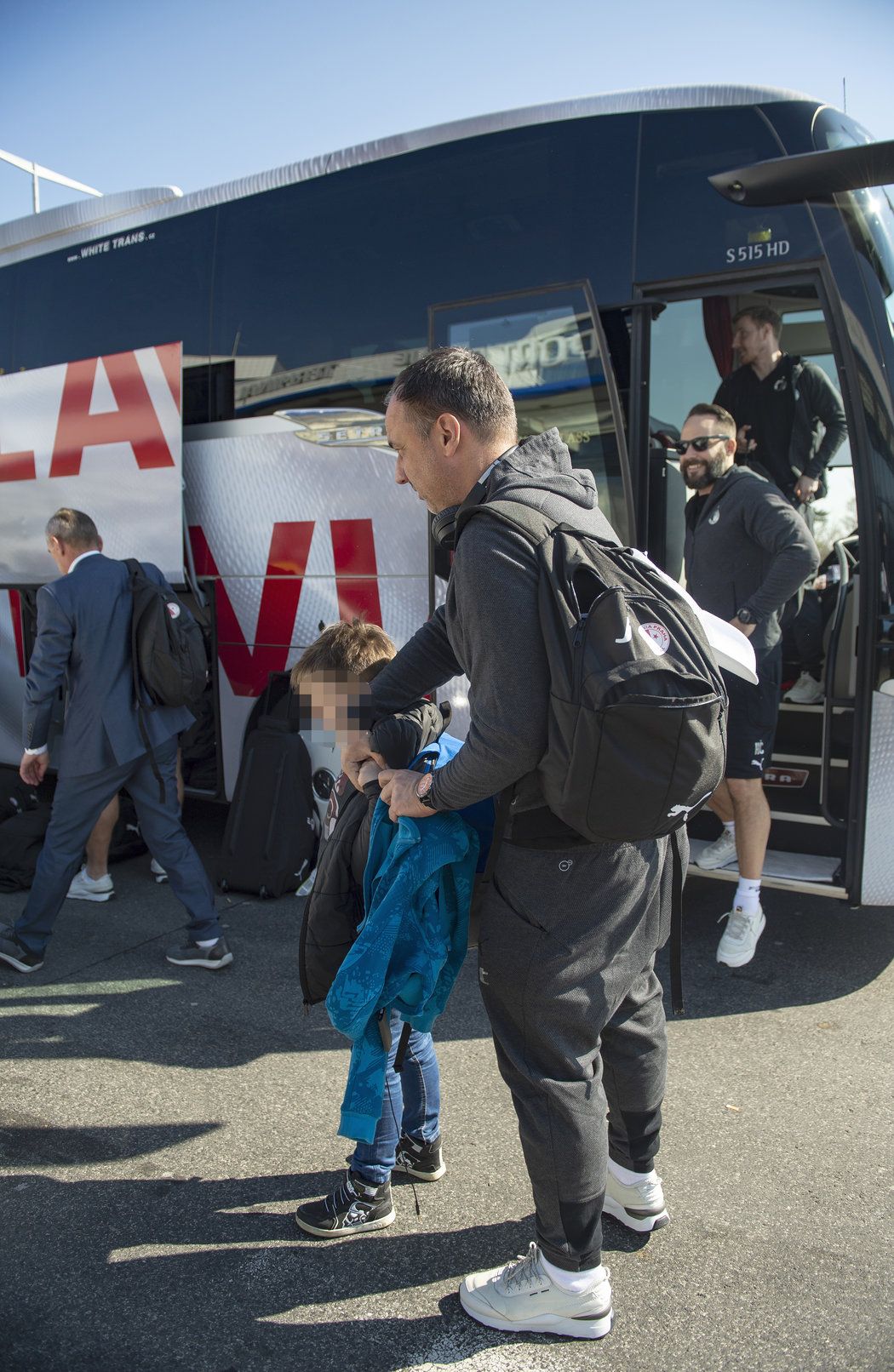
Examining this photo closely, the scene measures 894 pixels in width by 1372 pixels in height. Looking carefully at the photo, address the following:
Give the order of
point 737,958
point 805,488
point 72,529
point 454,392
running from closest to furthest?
point 454,392 < point 737,958 < point 72,529 < point 805,488

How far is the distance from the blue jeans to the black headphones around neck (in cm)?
114

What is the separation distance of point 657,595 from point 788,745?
11.2ft

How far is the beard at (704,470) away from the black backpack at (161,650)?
213cm

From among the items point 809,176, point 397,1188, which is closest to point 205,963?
point 397,1188

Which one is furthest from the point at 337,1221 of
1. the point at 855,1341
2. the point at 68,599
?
the point at 68,599

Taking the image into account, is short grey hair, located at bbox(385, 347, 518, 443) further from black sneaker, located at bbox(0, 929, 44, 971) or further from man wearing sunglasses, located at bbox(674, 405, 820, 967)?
black sneaker, located at bbox(0, 929, 44, 971)

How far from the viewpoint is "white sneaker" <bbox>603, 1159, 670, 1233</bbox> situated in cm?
261

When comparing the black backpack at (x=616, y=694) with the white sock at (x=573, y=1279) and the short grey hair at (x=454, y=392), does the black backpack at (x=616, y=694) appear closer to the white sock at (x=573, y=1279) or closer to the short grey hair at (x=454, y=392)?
the short grey hair at (x=454, y=392)

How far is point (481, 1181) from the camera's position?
288 cm

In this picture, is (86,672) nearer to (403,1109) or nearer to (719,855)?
(403,1109)

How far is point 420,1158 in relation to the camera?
2865mm

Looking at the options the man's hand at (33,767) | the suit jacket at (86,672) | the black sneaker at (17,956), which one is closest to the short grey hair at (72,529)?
the suit jacket at (86,672)

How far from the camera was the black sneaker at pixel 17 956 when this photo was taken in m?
4.27

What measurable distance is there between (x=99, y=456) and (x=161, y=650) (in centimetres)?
186
